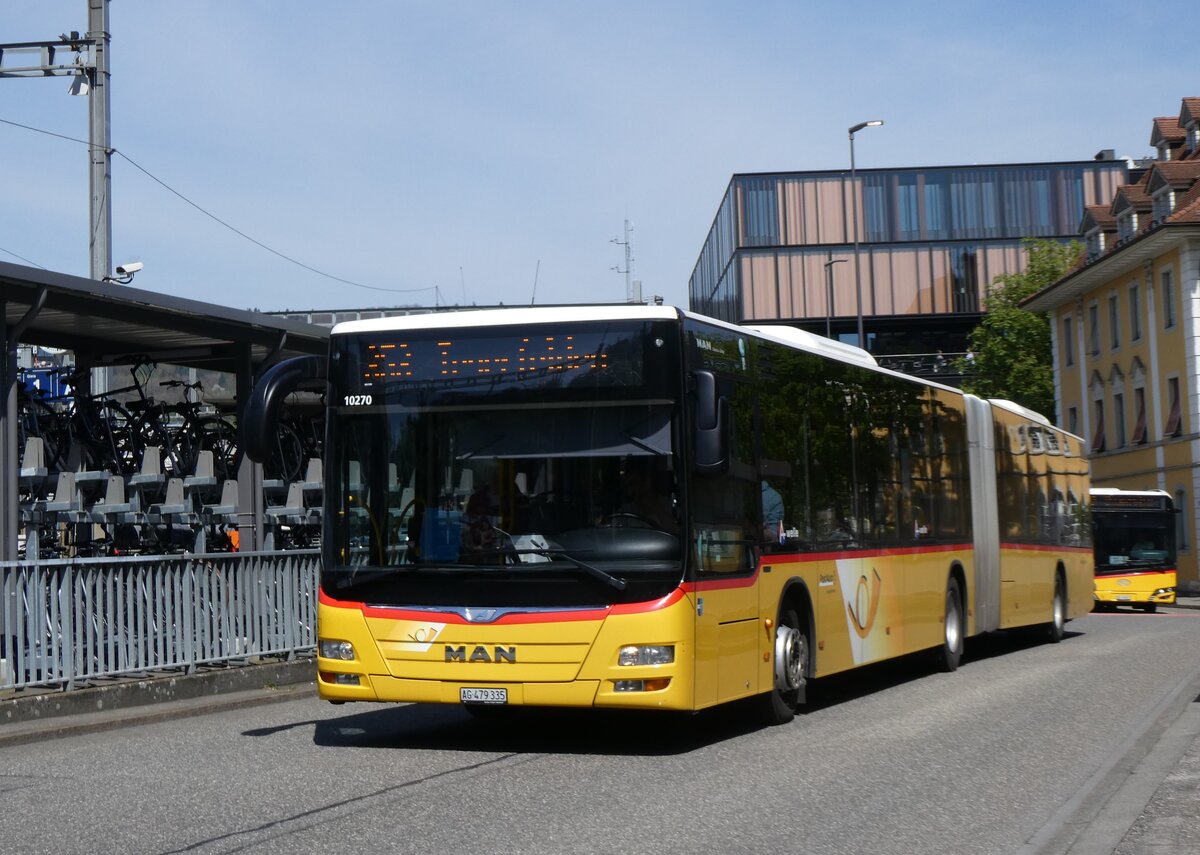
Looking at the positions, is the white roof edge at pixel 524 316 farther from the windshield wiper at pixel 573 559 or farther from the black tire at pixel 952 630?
the black tire at pixel 952 630

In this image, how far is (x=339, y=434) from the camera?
11070 mm

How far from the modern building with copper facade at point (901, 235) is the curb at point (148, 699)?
6148 centimetres

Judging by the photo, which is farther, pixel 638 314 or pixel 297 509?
pixel 297 509

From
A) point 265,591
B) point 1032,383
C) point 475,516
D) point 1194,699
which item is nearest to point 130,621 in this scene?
point 265,591

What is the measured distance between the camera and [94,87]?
22562 mm

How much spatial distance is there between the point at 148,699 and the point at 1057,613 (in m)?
13.5

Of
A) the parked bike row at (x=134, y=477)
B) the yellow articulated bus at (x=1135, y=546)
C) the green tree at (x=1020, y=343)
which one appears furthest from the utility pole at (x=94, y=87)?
the green tree at (x=1020, y=343)

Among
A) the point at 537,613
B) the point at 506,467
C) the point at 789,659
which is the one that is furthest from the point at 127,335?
the point at 537,613

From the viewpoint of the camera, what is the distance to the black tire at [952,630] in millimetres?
17422

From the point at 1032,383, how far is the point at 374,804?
207ft

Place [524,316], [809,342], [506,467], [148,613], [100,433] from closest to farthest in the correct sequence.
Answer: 1. [506,467]
2. [524,316]
3. [809,342]
4. [148,613]
5. [100,433]

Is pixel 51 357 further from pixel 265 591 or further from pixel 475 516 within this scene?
pixel 475 516

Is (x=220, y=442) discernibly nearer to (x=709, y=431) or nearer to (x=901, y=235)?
(x=709, y=431)

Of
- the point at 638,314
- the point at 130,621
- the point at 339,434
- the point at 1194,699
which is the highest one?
the point at 638,314
